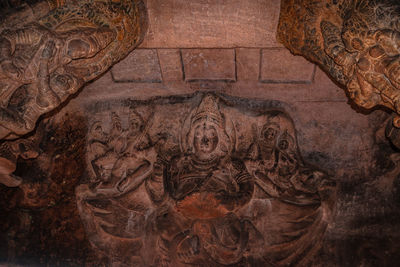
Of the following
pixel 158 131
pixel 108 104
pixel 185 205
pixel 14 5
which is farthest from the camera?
pixel 108 104

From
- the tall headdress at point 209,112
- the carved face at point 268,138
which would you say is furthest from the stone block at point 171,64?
the carved face at point 268,138

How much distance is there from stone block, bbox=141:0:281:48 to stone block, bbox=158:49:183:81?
0.11 metres

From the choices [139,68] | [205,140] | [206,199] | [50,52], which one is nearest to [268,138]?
[205,140]

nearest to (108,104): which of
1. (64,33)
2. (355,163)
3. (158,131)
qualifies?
(158,131)

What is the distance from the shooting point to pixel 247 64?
3693mm

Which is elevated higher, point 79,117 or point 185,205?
point 79,117

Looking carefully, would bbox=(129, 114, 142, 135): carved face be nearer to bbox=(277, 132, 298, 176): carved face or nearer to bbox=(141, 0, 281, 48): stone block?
bbox=(141, 0, 281, 48): stone block

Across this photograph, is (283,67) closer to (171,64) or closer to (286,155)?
(286,155)

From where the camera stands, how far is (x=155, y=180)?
3.45 meters

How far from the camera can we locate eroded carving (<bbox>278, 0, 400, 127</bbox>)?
225 centimetres

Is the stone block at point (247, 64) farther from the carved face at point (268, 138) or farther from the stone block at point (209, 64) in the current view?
the carved face at point (268, 138)

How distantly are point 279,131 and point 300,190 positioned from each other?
585 mm

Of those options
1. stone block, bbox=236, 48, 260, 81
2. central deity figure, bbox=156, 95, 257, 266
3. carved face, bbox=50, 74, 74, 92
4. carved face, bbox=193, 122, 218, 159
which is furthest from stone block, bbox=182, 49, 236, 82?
carved face, bbox=50, 74, 74, 92

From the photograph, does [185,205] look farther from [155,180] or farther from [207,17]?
[207,17]
